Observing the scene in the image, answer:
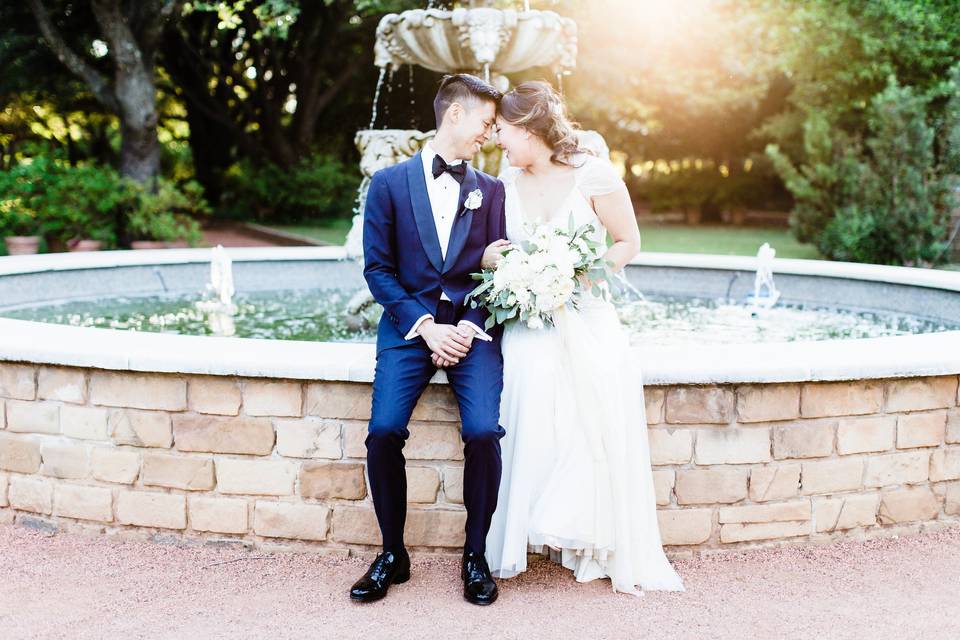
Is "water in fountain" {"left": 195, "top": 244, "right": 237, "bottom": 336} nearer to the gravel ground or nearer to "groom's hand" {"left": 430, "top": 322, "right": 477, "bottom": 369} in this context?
the gravel ground

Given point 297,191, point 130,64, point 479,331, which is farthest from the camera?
point 297,191

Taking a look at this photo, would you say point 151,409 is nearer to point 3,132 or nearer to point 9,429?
point 9,429

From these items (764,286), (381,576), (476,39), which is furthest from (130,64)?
(381,576)

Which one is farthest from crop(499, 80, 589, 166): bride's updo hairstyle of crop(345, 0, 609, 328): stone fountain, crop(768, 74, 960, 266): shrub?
crop(768, 74, 960, 266): shrub

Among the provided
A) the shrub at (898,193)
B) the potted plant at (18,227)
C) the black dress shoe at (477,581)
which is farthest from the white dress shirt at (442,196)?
the shrub at (898,193)

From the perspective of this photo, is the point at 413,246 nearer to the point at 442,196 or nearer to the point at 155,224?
the point at 442,196

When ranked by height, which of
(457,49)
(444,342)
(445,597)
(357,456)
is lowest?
(445,597)

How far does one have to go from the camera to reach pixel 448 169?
12.1ft

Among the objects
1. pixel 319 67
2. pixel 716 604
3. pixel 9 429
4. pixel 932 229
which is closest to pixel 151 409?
pixel 9 429

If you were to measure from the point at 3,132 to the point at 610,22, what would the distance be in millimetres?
18978

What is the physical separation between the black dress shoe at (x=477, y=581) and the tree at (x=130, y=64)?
1492 centimetres

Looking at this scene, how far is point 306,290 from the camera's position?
8820 mm

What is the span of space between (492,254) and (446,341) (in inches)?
19.0

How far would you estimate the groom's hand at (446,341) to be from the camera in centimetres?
342
